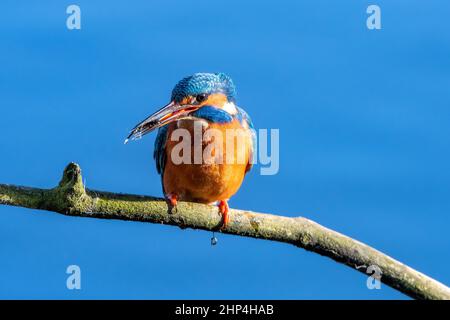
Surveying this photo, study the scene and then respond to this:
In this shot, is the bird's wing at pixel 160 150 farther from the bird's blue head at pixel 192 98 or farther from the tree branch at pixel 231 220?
the tree branch at pixel 231 220

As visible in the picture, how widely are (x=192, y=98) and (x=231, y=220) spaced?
0.66 meters

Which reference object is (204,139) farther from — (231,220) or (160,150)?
(231,220)

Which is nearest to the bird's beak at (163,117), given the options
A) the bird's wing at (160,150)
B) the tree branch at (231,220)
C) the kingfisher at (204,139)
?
the kingfisher at (204,139)

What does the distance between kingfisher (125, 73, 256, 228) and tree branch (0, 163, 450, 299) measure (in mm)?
407

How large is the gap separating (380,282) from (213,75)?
1.17 m

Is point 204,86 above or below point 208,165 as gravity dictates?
above

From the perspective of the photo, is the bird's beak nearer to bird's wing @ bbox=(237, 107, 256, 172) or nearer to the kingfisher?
the kingfisher

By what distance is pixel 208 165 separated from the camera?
131 inches

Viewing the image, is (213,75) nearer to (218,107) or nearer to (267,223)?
(218,107)

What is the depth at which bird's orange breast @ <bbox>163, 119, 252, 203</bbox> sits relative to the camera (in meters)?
3.33

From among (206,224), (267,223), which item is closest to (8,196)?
(206,224)

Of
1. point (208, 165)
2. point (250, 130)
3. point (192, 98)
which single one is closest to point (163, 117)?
point (192, 98)

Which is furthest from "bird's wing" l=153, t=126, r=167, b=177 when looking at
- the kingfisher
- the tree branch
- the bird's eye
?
the tree branch

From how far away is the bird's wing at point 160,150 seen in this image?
3.54 m
